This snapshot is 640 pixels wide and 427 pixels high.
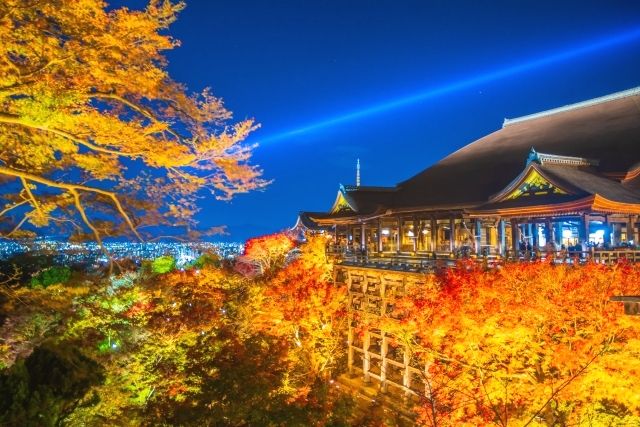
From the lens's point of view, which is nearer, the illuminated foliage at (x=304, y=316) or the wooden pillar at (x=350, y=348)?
the illuminated foliage at (x=304, y=316)

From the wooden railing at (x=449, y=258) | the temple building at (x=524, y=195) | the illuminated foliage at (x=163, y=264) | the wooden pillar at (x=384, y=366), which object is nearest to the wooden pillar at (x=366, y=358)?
the wooden pillar at (x=384, y=366)

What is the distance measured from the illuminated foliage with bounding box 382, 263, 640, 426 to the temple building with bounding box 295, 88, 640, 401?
1.39 metres

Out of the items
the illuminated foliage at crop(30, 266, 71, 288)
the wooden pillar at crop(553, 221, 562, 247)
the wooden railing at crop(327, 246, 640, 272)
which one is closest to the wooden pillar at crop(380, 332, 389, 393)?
the wooden railing at crop(327, 246, 640, 272)

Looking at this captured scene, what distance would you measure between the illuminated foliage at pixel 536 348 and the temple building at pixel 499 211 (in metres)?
1.39

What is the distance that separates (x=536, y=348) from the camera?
34.2 ft

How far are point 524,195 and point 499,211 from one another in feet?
3.75

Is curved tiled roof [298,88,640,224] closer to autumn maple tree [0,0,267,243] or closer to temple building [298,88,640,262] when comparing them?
temple building [298,88,640,262]

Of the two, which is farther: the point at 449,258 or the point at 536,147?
the point at 536,147

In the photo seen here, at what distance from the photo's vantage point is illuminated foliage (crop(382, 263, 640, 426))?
9.41 m

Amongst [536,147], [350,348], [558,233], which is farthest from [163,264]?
[558,233]

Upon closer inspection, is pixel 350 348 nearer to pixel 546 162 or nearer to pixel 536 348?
pixel 536 348

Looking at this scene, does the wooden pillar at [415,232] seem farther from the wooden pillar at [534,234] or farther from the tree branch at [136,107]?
the tree branch at [136,107]

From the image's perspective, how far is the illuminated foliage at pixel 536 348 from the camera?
9406 millimetres

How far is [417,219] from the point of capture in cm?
2412
